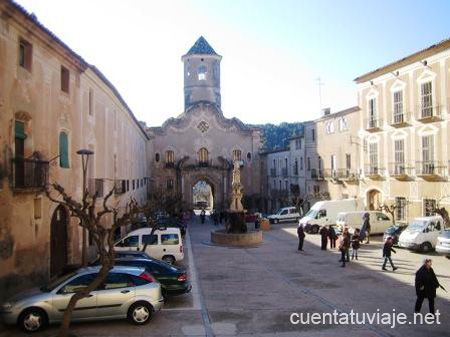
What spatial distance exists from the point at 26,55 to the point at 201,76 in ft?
140

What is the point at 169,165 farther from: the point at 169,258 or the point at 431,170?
the point at 169,258

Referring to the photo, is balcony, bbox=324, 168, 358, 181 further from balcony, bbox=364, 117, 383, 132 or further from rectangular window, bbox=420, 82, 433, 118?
rectangular window, bbox=420, 82, 433, 118

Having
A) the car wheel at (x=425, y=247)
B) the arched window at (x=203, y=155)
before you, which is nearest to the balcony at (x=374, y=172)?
the car wheel at (x=425, y=247)

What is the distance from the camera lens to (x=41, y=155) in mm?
15781

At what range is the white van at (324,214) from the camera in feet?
109

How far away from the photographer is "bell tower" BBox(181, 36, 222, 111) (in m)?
56.6

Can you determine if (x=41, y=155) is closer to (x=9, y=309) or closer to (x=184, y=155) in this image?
(x=9, y=309)

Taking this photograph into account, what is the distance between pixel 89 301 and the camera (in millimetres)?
11789

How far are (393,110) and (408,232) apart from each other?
10.7 m

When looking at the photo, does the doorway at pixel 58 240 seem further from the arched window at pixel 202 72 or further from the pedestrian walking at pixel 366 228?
the arched window at pixel 202 72

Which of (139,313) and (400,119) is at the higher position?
(400,119)

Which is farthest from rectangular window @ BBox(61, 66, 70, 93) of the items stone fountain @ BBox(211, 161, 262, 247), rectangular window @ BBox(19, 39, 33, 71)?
stone fountain @ BBox(211, 161, 262, 247)

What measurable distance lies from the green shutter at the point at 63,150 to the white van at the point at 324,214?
19.3 m

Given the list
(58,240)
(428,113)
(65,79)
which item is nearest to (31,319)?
(58,240)
